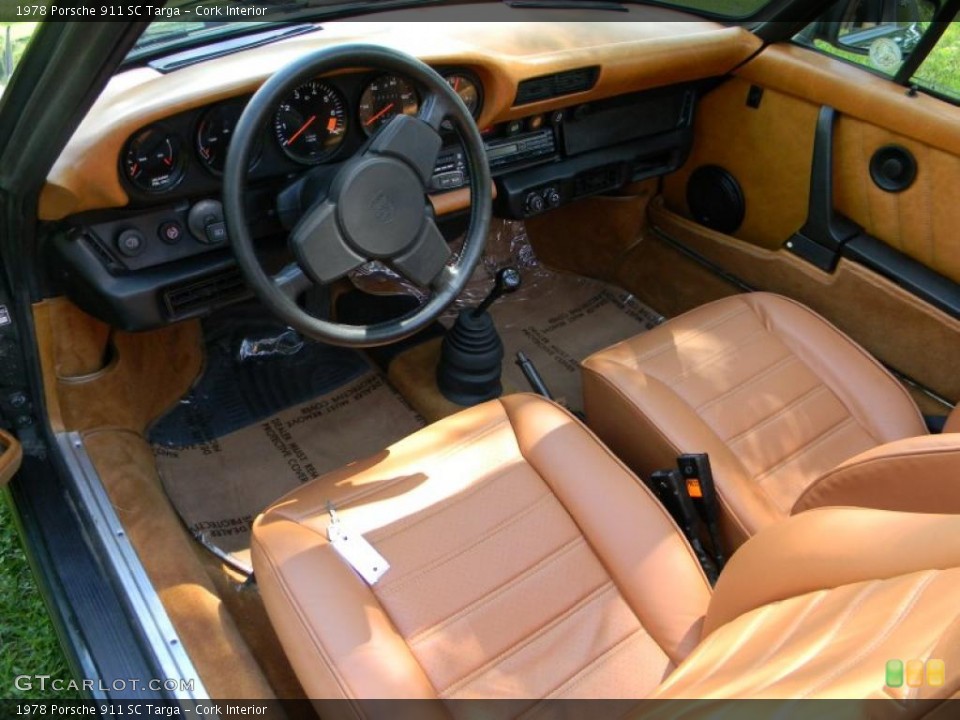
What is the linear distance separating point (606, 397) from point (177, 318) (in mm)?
890

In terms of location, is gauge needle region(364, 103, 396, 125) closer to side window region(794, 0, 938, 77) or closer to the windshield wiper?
the windshield wiper

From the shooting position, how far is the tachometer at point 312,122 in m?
1.56

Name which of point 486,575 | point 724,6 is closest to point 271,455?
point 486,575

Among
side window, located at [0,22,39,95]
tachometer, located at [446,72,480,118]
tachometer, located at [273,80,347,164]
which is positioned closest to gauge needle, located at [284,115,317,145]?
tachometer, located at [273,80,347,164]

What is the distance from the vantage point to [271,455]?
2.05 m

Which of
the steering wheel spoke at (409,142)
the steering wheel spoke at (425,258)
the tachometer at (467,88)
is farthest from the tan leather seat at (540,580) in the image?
the tachometer at (467,88)

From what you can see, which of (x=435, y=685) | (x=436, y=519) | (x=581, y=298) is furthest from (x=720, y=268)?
(x=435, y=685)

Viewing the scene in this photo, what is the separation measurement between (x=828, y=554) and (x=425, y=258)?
0.84m

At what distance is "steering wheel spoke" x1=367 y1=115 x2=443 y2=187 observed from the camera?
1.39 m


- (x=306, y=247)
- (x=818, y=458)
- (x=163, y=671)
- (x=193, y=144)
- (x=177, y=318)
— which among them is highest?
(x=193, y=144)

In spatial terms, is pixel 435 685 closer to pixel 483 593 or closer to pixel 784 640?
pixel 483 593

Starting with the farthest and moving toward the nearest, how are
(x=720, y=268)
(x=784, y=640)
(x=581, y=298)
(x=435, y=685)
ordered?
(x=581, y=298) → (x=720, y=268) → (x=435, y=685) → (x=784, y=640)

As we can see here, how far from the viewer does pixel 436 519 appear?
1360 millimetres

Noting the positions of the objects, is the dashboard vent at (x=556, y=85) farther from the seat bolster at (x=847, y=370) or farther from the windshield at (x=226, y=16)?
the seat bolster at (x=847, y=370)
